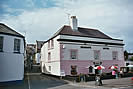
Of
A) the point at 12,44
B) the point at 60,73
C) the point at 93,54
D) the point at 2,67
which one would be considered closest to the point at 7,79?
the point at 2,67

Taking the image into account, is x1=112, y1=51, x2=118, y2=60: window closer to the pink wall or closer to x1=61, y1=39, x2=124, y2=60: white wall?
x1=61, y1=39, x2=124, y2=60: white wall

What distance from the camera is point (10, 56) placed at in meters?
19.6

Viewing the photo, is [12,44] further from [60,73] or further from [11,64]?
[60,73]

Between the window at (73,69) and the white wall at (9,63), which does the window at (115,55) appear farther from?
the white wall at (9,63)

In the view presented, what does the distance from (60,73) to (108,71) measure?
409 inches

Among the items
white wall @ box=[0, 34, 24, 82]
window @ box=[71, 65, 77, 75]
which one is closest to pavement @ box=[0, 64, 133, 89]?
white wall @ box=[0, 34, 24, 82]

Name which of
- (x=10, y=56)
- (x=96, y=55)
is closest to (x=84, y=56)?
(x=96, y=55)

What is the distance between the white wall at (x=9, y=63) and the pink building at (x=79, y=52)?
6789mm

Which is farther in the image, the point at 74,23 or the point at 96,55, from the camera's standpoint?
the point at 74,23

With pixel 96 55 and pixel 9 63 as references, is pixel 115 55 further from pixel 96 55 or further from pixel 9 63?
pixel 9 63

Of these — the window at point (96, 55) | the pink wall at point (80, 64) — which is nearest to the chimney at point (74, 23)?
the window at point (96, 55)

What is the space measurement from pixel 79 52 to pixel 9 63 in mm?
11978

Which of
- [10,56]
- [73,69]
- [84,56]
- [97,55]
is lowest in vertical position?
[73,69]

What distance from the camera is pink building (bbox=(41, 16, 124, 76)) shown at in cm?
2444
